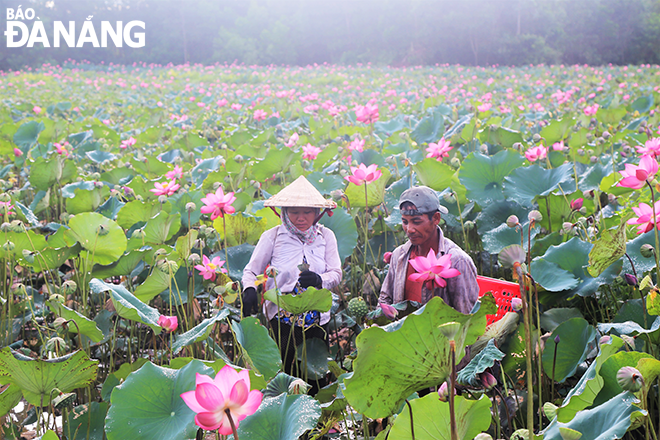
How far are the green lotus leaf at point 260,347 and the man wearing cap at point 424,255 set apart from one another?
0.42 m

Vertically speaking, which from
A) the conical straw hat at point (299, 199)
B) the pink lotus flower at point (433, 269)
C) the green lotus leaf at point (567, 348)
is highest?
the conical straw hat at point (299, 199)

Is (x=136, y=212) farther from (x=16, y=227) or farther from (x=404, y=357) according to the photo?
(x=404, y=357)

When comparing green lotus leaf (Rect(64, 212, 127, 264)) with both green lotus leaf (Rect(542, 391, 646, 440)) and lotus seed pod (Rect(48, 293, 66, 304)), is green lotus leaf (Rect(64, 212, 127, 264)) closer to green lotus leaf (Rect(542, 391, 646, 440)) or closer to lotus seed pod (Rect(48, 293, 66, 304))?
lotus seed pod (Rect(48, 293, 66, 304))

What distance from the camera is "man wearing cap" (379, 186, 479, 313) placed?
1369mm

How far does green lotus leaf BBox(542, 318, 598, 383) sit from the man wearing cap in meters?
0.23

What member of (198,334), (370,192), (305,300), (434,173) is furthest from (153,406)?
(434,173)

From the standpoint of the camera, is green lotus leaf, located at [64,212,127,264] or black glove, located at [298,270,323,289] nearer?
black glove, located at [298,270,323,289]

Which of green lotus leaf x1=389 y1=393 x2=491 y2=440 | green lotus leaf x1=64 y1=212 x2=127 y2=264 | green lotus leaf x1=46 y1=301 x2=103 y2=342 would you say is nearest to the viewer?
green lotus leaf x1=389 y1=393 x2=491 y2=440

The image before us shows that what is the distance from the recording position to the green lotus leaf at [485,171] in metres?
2.23

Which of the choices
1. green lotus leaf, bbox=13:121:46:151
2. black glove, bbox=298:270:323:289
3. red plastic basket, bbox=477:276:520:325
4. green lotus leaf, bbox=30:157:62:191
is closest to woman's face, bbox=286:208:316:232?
black glove, bbox=298:270:323:289

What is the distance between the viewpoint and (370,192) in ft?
6.75

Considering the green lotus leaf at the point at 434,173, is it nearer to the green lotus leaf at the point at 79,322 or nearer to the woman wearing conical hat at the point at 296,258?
the woman wearing conical hat at the point at 296,258

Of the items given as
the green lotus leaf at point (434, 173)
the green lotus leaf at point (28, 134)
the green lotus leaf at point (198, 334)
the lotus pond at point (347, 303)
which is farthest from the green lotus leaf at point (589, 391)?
the green lotus leaf at point (28, 134)

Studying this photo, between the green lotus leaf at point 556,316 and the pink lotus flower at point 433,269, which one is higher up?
the pink lotus flower at point 433,269
